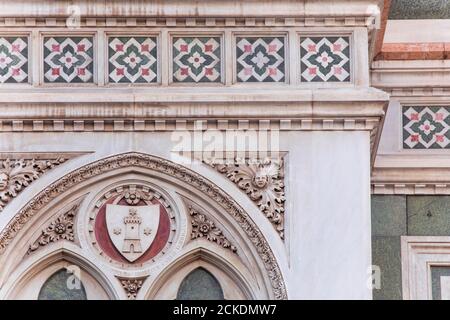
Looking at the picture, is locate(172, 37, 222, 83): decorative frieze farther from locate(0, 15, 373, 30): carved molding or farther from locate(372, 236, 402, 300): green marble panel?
locate(372, 236, 402, 300): green marble panel

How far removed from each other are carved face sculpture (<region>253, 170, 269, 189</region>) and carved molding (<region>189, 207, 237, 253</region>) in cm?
56

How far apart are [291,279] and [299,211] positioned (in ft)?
2.13

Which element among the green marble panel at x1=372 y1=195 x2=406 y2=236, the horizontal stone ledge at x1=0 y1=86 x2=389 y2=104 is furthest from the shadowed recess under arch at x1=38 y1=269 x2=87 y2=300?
the green marble panel at x1=372 y1=195 x2=406 y2=236

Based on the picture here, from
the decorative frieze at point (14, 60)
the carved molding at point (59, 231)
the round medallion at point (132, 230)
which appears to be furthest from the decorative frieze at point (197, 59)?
the carved molding at point (59, 231)

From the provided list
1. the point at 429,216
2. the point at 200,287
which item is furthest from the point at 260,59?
the point at 429,216

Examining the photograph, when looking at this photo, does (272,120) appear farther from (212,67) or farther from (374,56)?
(374,56)

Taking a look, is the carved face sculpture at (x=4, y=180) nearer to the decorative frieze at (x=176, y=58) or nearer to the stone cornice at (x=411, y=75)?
the decorative frieze at (x=176, y=58)

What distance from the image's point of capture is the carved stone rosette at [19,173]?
21328mm

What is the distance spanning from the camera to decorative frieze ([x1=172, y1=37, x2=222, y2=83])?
71.0ft

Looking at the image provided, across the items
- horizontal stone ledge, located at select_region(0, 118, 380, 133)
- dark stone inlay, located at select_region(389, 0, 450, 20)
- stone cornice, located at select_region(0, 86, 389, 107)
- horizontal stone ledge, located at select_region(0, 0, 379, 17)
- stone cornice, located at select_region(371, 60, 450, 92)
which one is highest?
dark stone inlay, located at select_region(389, 0, 450, 20)

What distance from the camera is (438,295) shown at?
75.3ft

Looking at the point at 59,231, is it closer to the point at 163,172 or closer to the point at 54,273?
the point at 54,273

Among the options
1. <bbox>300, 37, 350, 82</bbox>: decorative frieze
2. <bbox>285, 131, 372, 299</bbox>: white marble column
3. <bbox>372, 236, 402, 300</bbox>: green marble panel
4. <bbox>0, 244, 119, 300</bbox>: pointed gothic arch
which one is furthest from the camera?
<bbox>372, 236, 402, 300</bbox>: green marble panel
